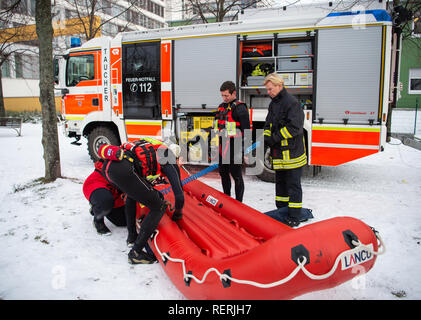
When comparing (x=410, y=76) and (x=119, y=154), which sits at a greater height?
(x=410, y=76)

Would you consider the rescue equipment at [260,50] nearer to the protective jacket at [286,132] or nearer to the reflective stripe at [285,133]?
the protective jacket at [286,132]

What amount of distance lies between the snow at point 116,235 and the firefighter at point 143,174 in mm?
A: 414

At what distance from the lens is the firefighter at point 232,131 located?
4.43m

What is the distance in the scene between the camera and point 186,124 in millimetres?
6945

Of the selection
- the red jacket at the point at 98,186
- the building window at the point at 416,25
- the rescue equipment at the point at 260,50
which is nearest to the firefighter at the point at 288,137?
the red jacket at the point at 98,186

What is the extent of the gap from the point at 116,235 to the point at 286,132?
96.0 inches

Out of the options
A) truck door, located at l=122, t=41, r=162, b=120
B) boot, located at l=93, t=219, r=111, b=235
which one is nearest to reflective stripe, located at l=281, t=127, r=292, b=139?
boot, located at l=93, t=219, r=111, b=235

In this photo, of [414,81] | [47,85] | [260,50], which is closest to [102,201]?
[47,85]

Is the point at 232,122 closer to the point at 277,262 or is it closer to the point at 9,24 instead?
the point at 277,262

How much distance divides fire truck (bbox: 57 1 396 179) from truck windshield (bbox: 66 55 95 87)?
0.08 ft

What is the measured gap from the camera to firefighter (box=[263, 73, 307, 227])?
3850 mm

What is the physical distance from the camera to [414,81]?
1891cm

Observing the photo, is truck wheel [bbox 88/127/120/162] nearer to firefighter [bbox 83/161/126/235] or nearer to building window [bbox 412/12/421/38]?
firefighter [bbox 83/161/126/235]
